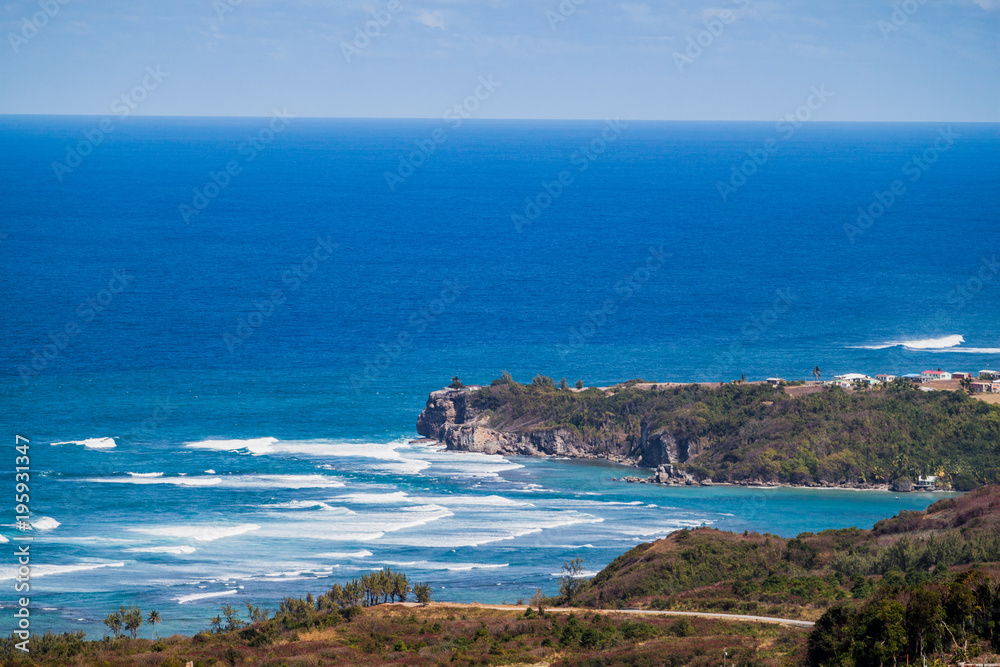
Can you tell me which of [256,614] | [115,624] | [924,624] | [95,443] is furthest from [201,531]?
[924,624]

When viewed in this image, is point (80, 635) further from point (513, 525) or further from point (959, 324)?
point (959, 324)

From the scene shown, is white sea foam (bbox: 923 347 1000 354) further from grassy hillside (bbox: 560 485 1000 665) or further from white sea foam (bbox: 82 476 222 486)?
white sea foam (bbox: 82 476 222 486)

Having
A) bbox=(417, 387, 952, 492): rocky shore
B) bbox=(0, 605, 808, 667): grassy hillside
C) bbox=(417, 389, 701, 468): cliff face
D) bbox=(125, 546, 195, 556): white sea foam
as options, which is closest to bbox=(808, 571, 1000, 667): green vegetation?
bbox=(0, 605, 808, 667): grassy hillside

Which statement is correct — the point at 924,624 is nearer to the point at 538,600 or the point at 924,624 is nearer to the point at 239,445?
the point at 538,600

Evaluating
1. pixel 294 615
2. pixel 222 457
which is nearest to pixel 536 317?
pixel 222 457

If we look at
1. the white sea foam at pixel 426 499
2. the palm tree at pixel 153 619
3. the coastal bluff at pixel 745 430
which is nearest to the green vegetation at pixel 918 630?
the palm tree at pixel 153 619

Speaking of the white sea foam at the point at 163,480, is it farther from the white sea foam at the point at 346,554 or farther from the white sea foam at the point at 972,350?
the white sea foam at the point at 972,350
